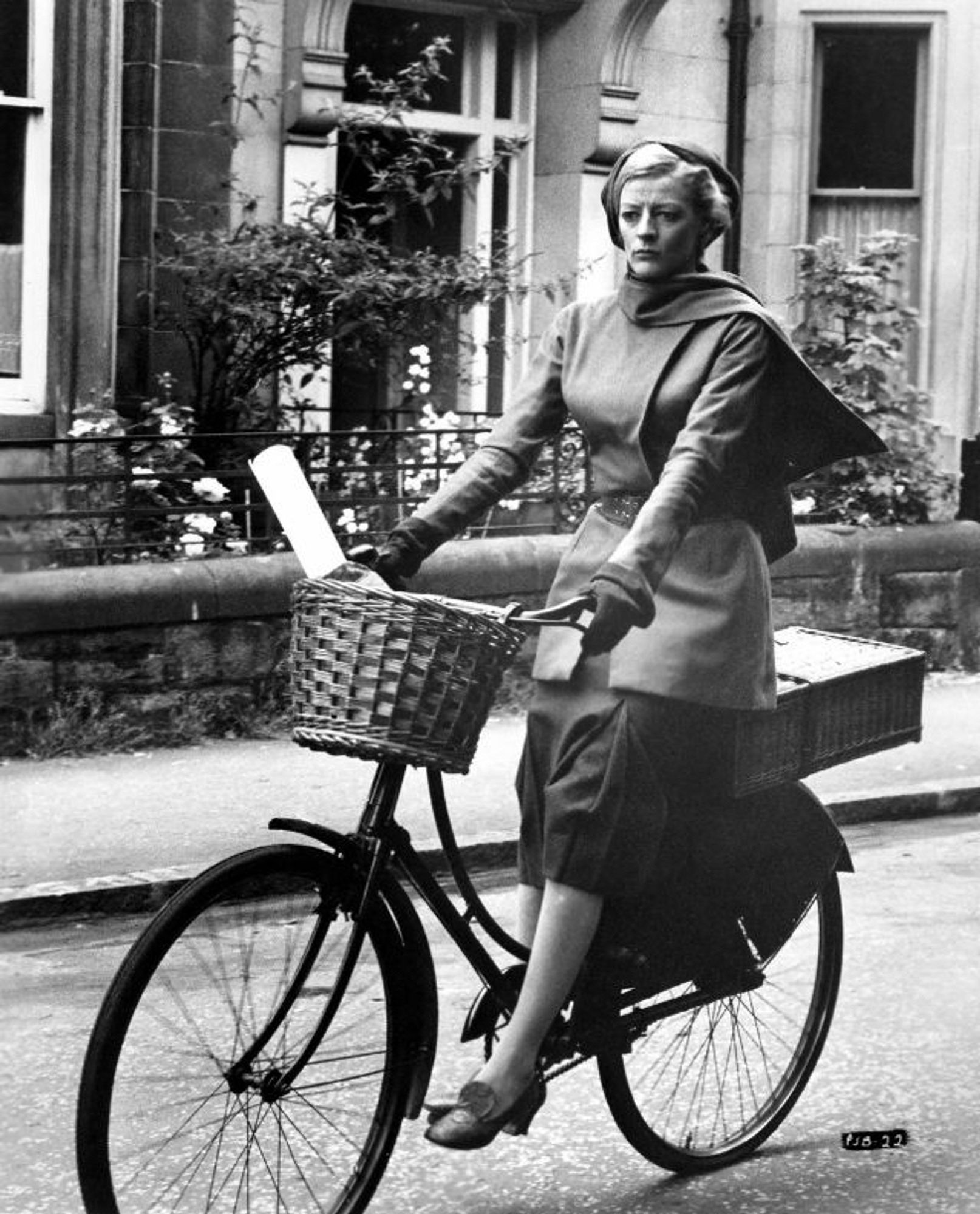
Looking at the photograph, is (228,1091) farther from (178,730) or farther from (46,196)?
(46,196)

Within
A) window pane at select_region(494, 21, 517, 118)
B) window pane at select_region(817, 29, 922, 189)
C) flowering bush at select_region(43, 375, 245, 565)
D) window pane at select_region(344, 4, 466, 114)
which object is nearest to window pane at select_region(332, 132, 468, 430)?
window pane at select_region(344, 4, 466, 114)

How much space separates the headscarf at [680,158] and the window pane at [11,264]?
25.0 feet

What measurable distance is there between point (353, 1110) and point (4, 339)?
26.5ft

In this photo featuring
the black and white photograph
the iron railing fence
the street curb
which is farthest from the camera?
the iron railing fence

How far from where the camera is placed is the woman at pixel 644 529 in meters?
4.27

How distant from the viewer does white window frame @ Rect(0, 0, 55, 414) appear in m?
11.5

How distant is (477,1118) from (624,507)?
46.4 inches

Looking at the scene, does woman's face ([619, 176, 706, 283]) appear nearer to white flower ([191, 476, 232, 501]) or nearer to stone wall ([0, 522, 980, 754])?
stone wall ([0, 522, 980, 754])

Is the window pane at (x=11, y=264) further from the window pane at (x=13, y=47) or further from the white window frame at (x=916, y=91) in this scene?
the white window frame at (x=916, y=91)

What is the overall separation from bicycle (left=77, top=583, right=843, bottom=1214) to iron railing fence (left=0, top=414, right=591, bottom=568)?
5.43 m

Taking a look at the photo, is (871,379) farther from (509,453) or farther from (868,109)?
(509,453)

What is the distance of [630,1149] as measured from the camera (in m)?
4.98

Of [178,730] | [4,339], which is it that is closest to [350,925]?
[178,730]

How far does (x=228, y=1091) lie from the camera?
410cm
